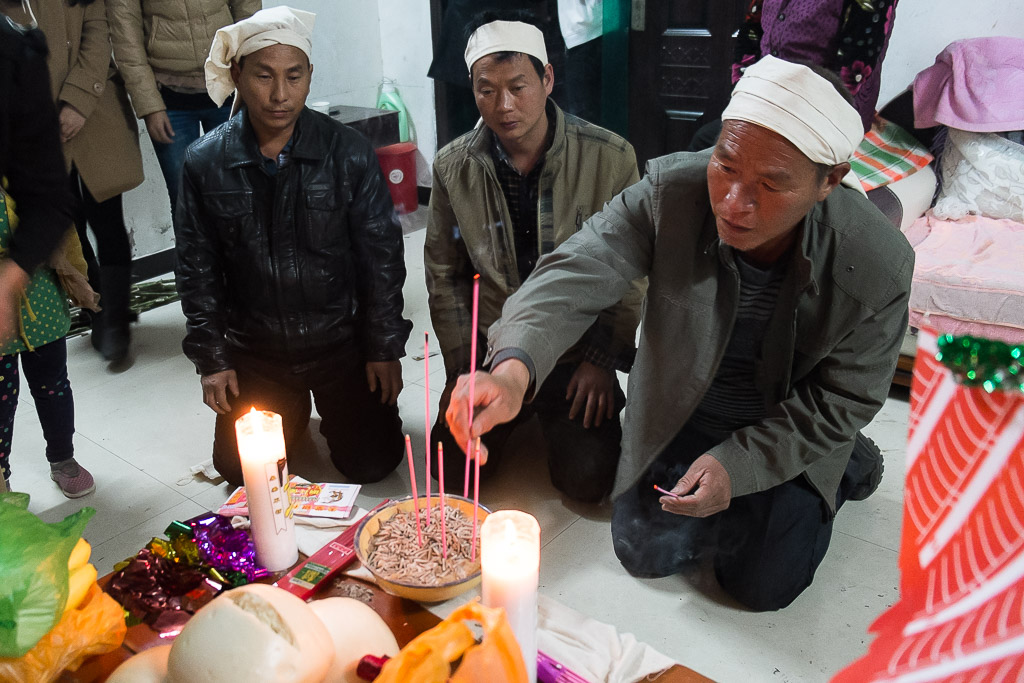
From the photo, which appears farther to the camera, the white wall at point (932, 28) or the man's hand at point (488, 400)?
the white wall at point (932, 28)

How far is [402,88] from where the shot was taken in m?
3.51

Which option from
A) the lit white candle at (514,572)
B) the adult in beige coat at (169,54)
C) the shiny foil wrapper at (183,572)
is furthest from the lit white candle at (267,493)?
the adult in beige coat at (169,54)

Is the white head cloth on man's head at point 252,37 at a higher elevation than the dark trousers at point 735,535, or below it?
higher

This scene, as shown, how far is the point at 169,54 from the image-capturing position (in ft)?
8.31

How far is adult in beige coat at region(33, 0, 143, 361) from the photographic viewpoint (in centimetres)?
227

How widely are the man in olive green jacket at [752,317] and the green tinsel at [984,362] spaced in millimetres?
690

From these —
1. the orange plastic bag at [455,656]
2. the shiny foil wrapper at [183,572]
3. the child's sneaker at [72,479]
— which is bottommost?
the child's sneaker at [72,479]

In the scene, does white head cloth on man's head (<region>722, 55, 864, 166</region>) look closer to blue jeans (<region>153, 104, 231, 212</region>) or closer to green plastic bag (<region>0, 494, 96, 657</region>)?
green plastic bag (<region>0, 494, 96, 657</region>)

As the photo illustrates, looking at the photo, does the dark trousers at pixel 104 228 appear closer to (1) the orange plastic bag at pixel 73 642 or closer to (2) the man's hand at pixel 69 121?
(2) the man's hand at pixel 69 121

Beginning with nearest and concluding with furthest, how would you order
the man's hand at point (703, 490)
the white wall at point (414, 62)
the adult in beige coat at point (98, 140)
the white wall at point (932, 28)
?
the man's hand at point (703, 490) < the adult in beige coat at point (98, 140) < the white wall at point (932, 28) < the white wall at point (414, 62)

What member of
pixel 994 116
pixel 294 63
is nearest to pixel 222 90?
pixel 294 63

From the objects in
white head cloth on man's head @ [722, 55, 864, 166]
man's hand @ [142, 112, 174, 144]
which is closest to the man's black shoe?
white head cloth on man's head @ [722, 55, 864, 166]

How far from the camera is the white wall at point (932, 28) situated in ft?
8.32

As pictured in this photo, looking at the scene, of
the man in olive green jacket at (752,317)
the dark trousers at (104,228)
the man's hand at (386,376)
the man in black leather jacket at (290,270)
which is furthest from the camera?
the dark trousers at (104,228)
